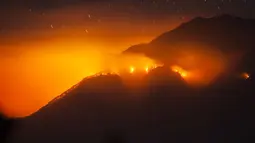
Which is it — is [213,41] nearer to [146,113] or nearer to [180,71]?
[180,71]

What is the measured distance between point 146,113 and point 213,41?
58.2ft

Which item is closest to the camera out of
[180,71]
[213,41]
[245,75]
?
[245,75]

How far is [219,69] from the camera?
40.2 meters

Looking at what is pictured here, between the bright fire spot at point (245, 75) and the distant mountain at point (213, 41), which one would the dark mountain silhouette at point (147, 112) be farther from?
the distant mountain at point (213, 41)

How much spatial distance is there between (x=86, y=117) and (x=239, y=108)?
1174 centimetres

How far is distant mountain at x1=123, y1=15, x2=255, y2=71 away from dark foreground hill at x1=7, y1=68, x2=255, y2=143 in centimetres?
433

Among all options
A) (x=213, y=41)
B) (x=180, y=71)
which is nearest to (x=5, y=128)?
A: (x=180, y=71)

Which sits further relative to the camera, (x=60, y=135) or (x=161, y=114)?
(x=161, y=114)

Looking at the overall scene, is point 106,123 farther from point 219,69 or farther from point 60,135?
point 219,69

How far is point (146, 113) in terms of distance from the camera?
107 feet

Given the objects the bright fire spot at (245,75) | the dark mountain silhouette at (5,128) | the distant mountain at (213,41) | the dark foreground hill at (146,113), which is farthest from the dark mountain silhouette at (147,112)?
the distant mountain at (213,41)

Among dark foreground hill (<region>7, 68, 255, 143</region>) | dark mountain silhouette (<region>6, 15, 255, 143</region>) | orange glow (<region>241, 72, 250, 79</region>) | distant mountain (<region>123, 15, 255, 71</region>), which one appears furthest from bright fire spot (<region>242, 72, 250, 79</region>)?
dark foreground hill (<region>7, 68, 255, 143</region>)

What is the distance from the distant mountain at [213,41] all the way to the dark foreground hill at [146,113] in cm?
433

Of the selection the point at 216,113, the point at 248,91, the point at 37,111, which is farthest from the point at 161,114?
the point at 37,111
